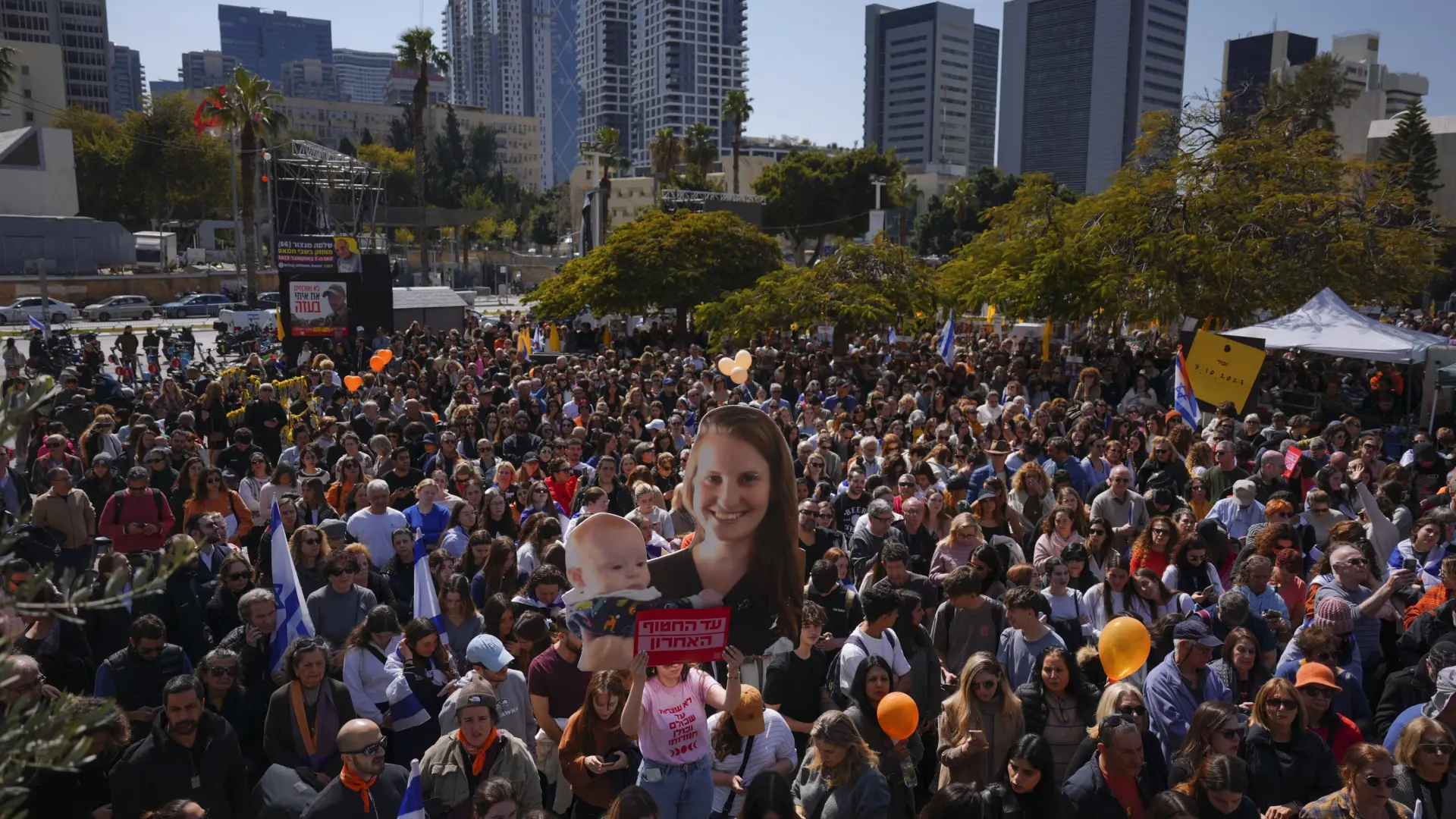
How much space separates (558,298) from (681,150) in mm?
55505

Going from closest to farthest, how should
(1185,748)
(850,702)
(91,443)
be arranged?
(1185,748) < (850,702) < (91,443)

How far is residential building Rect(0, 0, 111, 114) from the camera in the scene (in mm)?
116438

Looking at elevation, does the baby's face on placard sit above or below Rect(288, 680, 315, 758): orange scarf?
above

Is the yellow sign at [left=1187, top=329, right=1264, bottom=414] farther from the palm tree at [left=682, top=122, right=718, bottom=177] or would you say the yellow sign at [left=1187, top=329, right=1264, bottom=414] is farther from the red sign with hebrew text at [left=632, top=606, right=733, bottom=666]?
the palm tree at [left=682, top=122, right=718, bottom=177]

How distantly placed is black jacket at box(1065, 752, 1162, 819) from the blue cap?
2.80 meters

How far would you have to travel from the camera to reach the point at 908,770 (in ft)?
17.3

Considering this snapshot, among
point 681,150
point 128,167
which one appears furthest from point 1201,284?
point 128,167

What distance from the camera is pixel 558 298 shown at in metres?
26.0

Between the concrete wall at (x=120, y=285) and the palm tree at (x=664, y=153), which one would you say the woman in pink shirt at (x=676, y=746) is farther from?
the palm tree at (x=664, y=153)

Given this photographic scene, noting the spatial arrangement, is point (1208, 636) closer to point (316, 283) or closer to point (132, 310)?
point (316, 283)

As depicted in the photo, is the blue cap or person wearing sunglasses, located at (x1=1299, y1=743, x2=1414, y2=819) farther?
the blue cap

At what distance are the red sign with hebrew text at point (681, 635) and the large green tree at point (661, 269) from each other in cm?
2129

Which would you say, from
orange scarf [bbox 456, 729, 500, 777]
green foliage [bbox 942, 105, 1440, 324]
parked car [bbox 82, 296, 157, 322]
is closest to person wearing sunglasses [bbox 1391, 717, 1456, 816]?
orange scarf [bbox 456, 729, 500, 777]

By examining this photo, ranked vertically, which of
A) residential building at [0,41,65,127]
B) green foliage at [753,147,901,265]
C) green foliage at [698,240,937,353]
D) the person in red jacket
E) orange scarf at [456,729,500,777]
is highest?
residential building at [0,41,65,127]
